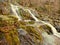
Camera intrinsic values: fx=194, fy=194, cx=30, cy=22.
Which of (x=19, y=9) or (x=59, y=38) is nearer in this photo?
(x=59, y=38)

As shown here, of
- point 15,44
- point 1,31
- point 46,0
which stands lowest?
point 46,0

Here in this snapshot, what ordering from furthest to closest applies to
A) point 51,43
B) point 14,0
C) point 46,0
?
1. point 46,0
2. point 14,0
3. point 51,43

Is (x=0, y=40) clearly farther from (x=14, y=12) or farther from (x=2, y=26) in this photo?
(x=14, y=12)

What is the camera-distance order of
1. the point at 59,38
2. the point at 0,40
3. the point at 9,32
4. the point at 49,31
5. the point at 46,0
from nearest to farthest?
the point at 0,40 → the point at 9,32 → the point at 59,38 → the point at 49,31 → the point at 46,0

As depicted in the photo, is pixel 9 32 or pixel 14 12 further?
pixel 14 12

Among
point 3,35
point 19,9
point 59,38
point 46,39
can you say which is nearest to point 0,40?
point 3,35

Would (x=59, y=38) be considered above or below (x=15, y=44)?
below

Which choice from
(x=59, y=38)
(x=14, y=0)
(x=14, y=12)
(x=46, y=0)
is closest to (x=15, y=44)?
(x=59, y=38)

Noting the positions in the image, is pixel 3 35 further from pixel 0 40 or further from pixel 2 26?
pixel 2 26

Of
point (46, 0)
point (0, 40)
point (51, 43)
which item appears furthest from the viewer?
point (46, 0)
